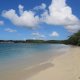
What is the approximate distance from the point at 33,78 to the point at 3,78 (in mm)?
1712

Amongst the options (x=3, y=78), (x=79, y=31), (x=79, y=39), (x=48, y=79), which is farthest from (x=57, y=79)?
(x=79, y=31)

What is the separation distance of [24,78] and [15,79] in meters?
0.51

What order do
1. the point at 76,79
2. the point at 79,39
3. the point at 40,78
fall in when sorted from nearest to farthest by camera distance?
the point at 76,79, the point at 40,78, the point at 79,39

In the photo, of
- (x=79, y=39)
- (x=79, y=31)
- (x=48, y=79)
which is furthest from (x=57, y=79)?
(x=79, y=31)

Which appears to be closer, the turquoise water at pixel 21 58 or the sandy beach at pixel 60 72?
the sandy beach at pixel 60 72

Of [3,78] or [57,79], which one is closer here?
[57,79]

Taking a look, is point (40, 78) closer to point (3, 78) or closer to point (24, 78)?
point (24, 78)

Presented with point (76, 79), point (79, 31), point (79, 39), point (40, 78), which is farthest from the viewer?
point (79, 31)

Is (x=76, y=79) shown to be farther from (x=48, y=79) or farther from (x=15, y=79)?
(x=15, y=79)

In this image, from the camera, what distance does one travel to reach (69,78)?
33.9ft

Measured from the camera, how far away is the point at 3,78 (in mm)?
11125

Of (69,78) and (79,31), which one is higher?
(79,31)

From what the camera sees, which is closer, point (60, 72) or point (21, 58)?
point (60, 72)

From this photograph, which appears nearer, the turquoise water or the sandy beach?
the sandy beach
